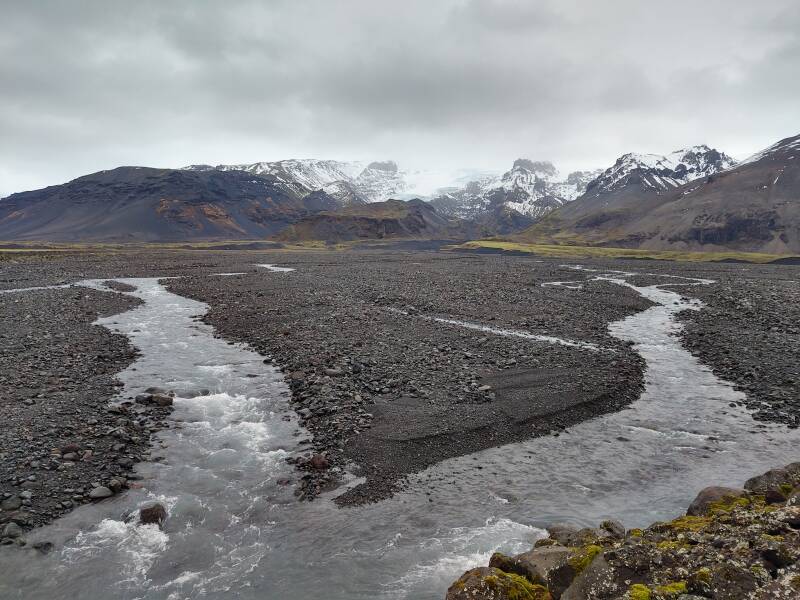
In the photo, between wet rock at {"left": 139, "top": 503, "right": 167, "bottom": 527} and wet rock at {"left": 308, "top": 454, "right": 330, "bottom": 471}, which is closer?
wet rock at {"left": 139, "top": 503, "right": 167, "bottom": 527}

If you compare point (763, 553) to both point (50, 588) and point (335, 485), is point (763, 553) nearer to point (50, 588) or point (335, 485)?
point (335, 485)

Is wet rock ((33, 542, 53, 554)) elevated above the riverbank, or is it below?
below

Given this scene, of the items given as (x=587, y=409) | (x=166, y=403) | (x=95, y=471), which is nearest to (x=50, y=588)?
(x=95, y=471)

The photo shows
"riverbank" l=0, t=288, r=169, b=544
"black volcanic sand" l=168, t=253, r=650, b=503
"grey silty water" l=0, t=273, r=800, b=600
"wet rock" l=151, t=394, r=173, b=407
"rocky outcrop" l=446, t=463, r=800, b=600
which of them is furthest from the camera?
"wet rock" l=151, t=394, r=173, b=407

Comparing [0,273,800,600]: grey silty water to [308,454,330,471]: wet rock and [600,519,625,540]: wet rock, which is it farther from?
[600,519,625,540]: wet rock

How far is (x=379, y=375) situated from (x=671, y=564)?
1612cm

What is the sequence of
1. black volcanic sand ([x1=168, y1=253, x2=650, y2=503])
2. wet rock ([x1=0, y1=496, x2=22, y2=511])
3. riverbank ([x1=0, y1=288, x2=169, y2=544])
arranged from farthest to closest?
black volcanic sand ([x1=168, y1=253, x2=650, y2=503]) < riverbank ([x1=0, y1=288, x2=169, y2=544]) < wet rock ([x1=0, y1=496, x2=22, y2=511])

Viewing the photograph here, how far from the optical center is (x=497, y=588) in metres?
8.36

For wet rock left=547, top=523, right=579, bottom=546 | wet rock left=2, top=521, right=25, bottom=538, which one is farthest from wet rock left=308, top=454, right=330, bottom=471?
wet rock left=2, top=521, right=25, bottom=538

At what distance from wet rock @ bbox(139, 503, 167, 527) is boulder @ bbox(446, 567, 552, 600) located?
822cm

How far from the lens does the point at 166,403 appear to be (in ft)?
66.5

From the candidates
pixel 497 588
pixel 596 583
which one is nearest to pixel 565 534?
pixel 596 583

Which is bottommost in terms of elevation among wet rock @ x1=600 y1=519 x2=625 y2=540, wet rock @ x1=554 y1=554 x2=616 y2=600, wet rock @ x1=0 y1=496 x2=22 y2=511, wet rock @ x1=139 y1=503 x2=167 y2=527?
wet rock @ x1=139 y1=503 x2=167 y2=527

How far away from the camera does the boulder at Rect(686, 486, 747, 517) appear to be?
38.1 feet
